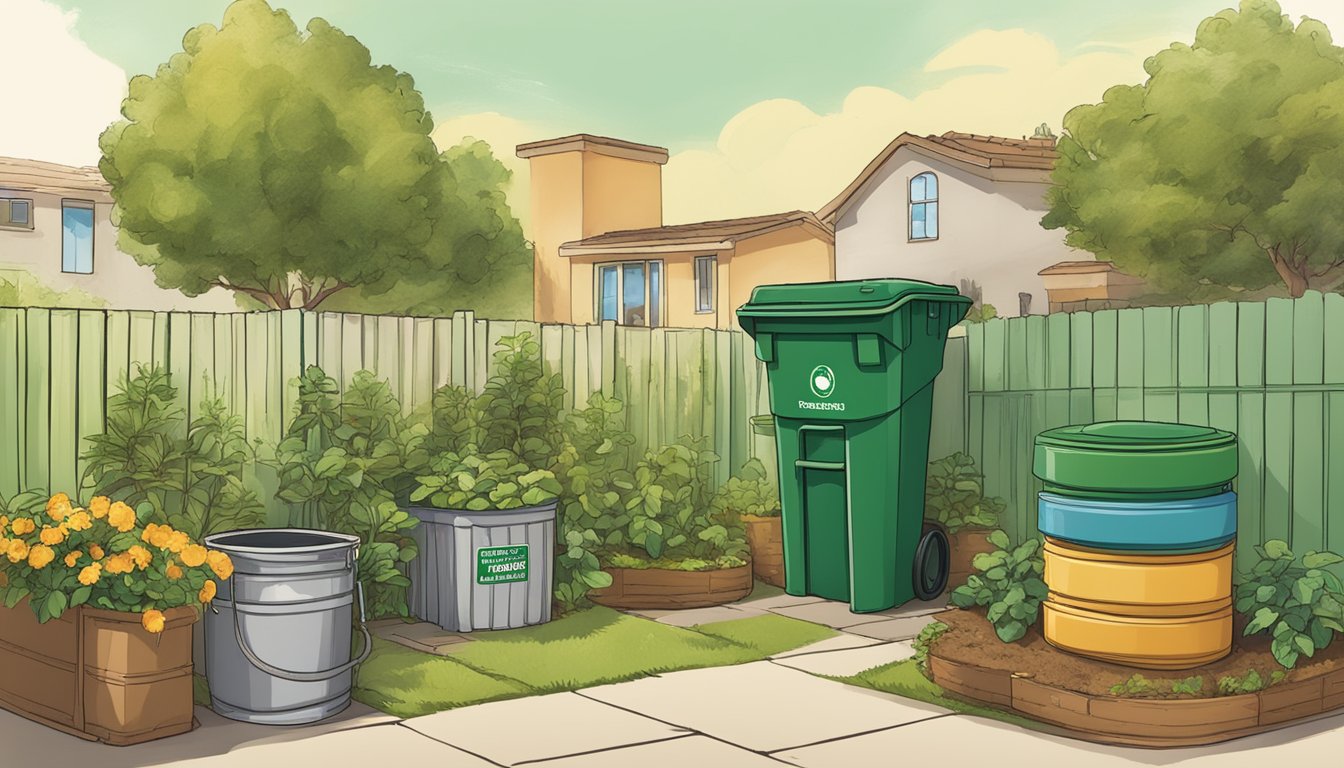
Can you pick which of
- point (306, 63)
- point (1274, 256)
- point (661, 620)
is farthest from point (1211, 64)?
point (661, 620)

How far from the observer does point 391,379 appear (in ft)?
23.8

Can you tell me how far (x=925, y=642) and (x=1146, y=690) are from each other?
1070 mm

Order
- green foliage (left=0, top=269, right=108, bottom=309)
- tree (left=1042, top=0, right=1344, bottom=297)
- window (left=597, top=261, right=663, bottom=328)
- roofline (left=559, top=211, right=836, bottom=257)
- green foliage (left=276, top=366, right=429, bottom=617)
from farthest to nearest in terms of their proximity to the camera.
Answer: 1. green foliage (left=0, top=269, right=108, bottom=309)
2. window (left=597, top=261, right=663, bottom=328)
3. tree (left=1042, top=0, right=1344, bottom=297)
4. roofline (left=559, top=211, right=836, bottom=257)
5. green foliage (left=276, top=366, right=429, bottom=617)

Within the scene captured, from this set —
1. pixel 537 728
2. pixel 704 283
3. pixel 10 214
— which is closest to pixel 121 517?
pixel 537 728

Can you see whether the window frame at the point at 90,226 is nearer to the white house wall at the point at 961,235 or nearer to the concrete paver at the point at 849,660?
the white house wall at the point at 961,235

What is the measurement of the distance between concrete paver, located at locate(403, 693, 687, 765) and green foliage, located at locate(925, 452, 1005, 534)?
313 cm

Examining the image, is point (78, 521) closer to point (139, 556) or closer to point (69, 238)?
point (139, 556)

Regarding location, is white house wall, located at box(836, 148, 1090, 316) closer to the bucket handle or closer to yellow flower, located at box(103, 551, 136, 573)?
the bucket handle

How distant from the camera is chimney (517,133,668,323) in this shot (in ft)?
99.0

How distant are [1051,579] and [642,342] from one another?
3.69 meters

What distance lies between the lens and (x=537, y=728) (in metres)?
5.08

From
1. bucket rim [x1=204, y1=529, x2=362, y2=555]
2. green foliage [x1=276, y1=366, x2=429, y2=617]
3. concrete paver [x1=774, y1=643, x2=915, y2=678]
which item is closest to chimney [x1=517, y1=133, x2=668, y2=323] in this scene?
green foliage [x1=276, y1=366, x2=429, y2=617]

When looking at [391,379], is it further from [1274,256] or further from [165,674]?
[1274,256]

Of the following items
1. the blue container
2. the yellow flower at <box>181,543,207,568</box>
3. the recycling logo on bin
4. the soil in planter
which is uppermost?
the recycling logo on bin
